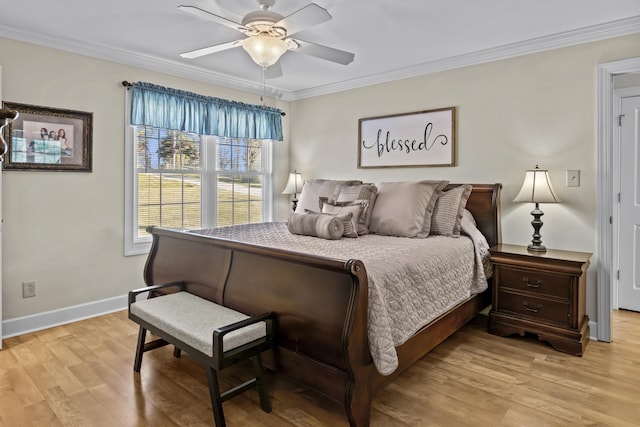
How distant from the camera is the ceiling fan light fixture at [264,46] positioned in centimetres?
245

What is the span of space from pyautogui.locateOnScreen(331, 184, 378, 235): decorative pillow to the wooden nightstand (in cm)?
109

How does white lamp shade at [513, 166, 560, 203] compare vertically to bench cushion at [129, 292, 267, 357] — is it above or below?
above

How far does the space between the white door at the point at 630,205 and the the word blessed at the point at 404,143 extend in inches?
68.0

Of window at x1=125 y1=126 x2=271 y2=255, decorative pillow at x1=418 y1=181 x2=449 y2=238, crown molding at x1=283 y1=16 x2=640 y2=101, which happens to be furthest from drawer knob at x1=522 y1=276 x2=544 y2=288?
window at x1=125 y1=126 x2=271 y2=255

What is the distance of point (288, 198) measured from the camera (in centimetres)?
531

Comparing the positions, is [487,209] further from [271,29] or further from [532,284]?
[271,29]

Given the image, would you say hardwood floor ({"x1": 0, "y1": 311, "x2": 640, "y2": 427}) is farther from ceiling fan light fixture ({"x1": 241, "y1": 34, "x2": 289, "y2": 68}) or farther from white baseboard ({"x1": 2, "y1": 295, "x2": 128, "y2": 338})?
ceiling fan light fixture ({"x1": 241, "y1": 34, "x2": 289, "y2": 68})

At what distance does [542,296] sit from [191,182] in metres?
3.58

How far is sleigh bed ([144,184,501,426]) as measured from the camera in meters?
1.78

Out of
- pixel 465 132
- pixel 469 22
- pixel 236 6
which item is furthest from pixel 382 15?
pixel 465 132

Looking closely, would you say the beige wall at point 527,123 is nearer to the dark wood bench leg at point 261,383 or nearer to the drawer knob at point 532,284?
the drawer knob at point 532,284

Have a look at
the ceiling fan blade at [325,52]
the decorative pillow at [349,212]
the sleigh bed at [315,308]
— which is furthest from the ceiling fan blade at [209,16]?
the decorative pillow at [349,212]

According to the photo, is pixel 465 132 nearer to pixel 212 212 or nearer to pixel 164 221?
pixel 212 212

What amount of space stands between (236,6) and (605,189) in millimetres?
3080
